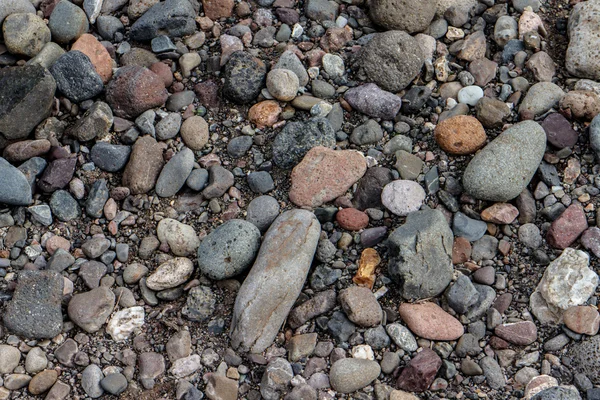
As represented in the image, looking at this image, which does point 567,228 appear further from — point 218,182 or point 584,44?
point 218,182

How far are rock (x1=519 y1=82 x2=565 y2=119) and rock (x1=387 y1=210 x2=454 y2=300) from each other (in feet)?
2.99

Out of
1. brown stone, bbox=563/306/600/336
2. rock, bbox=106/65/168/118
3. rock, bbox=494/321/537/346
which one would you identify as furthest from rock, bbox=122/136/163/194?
brown stone, bbox=563/306/600/336

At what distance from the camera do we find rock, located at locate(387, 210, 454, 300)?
338 cm

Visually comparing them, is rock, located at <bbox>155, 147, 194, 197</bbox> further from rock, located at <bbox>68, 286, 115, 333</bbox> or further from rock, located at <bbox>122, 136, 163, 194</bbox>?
rock, located at <bbox>68, 286, 115, 333</bbox>

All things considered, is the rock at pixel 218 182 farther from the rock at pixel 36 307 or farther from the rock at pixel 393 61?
the rock at pixel 393 61

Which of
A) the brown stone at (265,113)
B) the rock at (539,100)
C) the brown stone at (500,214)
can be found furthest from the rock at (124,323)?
the rock at (539,100)

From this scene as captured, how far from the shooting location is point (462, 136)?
12.5 feet

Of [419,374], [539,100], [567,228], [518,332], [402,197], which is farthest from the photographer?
[539,100]

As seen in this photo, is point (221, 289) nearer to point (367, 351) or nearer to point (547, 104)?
point (367, 351)

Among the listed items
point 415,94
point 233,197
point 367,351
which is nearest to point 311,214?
point 233,197

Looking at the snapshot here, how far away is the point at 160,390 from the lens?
327cm

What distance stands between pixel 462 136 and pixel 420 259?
2.61 ft

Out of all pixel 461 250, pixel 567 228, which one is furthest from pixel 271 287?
pixel 567 228

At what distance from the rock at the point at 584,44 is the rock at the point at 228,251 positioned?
6.80 feet
